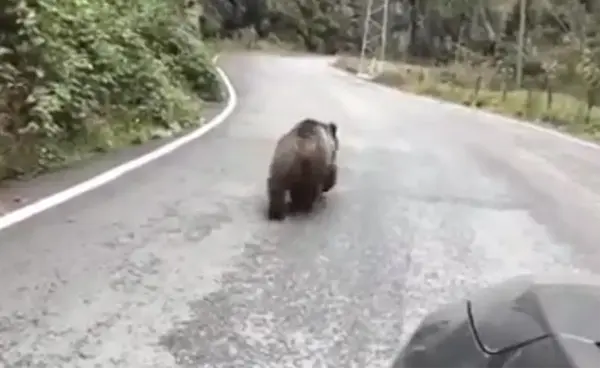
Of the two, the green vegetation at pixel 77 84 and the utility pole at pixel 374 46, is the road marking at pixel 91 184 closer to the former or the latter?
the green vegetation at pixel 77 84

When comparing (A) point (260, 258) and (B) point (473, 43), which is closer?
(A) point (260, 258)

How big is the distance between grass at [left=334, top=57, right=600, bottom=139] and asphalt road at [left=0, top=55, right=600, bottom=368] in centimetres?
1092

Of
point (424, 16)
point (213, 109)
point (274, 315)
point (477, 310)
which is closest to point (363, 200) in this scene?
point (274, 315)

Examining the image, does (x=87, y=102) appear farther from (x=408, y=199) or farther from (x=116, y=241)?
(x=116, y=241)

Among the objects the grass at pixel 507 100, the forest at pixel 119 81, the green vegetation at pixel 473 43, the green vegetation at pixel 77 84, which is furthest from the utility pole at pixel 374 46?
the green vegetation at pixel 77 84

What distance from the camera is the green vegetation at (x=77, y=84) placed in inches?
400

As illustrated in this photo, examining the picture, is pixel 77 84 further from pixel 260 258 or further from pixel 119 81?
pixel 260 258

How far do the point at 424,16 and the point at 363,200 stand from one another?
66319 mm

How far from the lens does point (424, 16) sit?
73.6m

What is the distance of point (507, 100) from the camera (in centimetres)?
3067

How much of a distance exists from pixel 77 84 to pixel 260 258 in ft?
20.6

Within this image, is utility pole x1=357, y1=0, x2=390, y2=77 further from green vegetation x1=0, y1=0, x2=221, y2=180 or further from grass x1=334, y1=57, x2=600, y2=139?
green vegetation x1=0, y1=0, x2=221, y2=180

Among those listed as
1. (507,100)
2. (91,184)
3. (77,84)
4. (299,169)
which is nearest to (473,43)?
(507,100)

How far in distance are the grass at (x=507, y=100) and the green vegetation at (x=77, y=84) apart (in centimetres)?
1027
